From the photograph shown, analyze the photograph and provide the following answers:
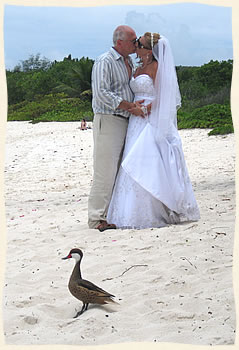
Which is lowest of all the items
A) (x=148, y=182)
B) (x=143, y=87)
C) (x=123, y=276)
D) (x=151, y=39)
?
(x=123, y=276)

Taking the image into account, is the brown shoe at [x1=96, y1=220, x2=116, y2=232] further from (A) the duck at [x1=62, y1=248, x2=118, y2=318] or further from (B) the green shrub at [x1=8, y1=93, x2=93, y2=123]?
(B) the green shrub at [x1=8, y1=93, x2=93, y2=123]

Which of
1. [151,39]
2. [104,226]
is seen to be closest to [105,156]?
[104,226]

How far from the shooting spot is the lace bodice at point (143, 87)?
17.4 feet

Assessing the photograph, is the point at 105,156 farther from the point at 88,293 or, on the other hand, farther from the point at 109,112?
the point at 88,293

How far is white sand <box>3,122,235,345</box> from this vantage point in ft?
9.81

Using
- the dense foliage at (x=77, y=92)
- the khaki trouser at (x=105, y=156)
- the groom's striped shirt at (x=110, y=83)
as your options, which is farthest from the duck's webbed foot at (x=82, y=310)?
the dense foliage at (x=77, y=92)

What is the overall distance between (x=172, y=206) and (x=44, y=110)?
16062mm

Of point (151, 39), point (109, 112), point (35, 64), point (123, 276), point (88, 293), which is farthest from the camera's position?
point (35, 64)

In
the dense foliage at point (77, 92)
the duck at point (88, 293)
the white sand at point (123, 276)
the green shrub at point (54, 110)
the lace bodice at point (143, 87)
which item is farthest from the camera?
the green shrub at point (54, 110)

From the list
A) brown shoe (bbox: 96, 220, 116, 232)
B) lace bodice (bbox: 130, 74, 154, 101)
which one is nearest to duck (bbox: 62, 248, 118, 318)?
brown shoe (bbox: 96, 220, 116, 232)

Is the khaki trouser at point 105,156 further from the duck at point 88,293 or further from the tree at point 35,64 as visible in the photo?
the tree at point 35,64

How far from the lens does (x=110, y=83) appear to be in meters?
5.27

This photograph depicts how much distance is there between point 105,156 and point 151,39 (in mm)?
1219

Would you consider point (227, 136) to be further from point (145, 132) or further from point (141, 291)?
point (141, 291)
